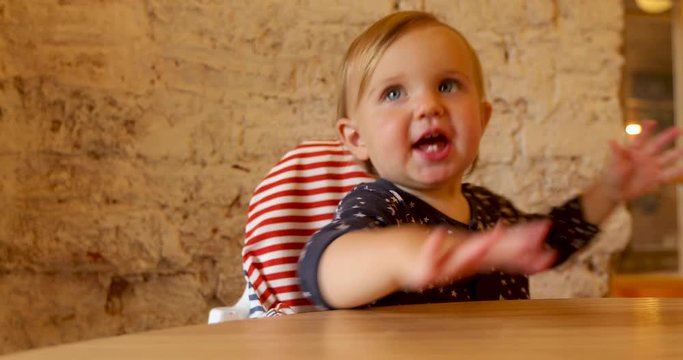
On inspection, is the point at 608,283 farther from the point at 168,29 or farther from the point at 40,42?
the point at 40,42

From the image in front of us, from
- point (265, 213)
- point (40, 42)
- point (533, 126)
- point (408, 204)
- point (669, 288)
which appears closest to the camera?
point (408, 204)

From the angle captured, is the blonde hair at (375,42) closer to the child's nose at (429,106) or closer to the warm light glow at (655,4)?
the child's nose at (429,106)

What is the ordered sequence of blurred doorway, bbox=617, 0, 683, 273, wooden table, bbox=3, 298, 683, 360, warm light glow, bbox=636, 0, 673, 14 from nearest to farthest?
wooden table, bbox=3, 298, 683, 360
warm light glow, bbox=636, 0, 673, 14
blurred doorway, bbox=617, 0, 683, 273

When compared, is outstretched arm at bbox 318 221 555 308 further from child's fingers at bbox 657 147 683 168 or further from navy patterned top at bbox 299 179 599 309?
child's fingers at bbox 657 147 683 168

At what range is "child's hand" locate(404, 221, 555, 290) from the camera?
71 centimetres

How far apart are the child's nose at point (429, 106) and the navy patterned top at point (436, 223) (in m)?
0.13

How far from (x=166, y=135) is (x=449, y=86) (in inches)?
38.0

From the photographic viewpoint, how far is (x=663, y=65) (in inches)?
342

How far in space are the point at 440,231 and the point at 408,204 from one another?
0.49 metres

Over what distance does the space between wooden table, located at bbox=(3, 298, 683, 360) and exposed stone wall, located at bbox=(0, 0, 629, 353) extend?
3.88ft

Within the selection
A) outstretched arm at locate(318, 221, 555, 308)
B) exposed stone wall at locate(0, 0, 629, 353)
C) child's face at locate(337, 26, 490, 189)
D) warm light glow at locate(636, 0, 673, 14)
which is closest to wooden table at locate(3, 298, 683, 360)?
outstretched arm at locate(318, 221, 555, 308)

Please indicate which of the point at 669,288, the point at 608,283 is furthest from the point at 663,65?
the point at 608,283

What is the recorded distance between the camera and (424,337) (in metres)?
0.67

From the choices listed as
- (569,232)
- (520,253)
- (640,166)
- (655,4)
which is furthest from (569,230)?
(655,4)
